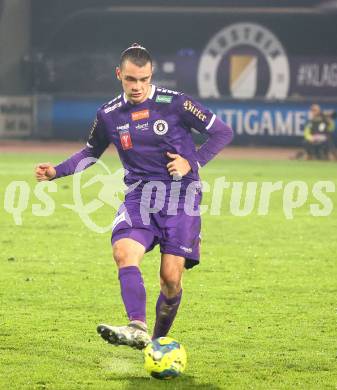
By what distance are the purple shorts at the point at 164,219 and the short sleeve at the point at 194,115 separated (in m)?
0.42

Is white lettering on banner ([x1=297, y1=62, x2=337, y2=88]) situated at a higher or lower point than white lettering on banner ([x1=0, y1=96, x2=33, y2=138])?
higher

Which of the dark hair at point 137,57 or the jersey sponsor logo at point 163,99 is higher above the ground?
the dark hair at point 137,57

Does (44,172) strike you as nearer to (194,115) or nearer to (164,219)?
(164,219)

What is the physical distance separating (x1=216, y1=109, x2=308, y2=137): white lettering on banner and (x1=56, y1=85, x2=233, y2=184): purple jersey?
28.5 metres

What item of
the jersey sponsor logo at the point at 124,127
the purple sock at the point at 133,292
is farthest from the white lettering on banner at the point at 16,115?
the purple sock at the point at 133,292

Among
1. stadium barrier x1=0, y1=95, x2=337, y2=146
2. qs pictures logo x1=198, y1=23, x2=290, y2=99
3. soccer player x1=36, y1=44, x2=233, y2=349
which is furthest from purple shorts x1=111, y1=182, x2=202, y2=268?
qs pictures logo x1=198, y1=23, x2=290, y2=99

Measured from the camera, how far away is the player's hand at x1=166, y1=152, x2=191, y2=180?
8062 mm

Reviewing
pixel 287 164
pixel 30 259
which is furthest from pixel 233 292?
pixel 287 164

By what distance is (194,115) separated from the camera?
27.3 ft

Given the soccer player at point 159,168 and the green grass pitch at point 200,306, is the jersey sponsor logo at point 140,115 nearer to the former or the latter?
the soccer player at point 159,168

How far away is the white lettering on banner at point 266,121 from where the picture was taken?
36.7 metres

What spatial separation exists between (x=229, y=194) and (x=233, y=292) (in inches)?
423

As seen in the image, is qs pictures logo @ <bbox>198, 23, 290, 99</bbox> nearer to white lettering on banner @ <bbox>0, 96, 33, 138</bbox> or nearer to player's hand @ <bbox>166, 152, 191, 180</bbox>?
white lettering on banner @ <bbox>0, 96, 33, 138</bbox>

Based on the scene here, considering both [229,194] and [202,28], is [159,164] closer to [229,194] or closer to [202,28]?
[229,194]
